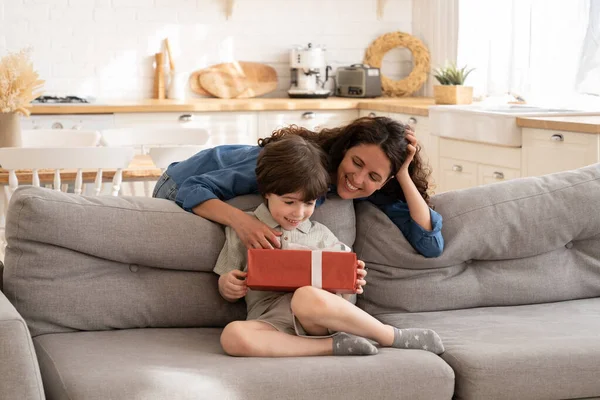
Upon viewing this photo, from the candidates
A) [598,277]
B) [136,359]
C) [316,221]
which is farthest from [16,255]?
[598,277]

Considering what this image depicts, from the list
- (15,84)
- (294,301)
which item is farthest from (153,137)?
(294,301)

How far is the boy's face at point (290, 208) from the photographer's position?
2.35 m

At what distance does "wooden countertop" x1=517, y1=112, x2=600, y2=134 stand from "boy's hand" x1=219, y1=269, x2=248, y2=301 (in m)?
1.95

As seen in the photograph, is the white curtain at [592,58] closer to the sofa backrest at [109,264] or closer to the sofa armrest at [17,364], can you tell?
the sofa backrest at [109,264]

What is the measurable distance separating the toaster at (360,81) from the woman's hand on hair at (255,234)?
3699mm

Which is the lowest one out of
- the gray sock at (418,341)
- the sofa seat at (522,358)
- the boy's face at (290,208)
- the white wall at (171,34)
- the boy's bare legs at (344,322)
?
the sofa seat at (522,358)

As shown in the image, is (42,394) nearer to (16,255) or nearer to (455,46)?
(16,255)

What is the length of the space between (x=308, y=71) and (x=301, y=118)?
20.0 inches

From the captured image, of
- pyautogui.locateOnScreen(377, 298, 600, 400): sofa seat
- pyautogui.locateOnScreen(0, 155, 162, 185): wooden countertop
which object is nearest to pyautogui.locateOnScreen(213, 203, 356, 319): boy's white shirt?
pyautogui.locateOnScreen(377, 298, 600, 400): sofa seat

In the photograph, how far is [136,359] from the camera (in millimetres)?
2088

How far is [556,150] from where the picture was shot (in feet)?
13.0

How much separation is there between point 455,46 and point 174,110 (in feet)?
6.30

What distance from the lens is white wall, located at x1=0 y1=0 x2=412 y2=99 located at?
576 centimetres

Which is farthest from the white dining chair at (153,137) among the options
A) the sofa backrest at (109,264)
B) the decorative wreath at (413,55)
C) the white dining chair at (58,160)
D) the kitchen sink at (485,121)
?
the decorative wreath at (413,55)
